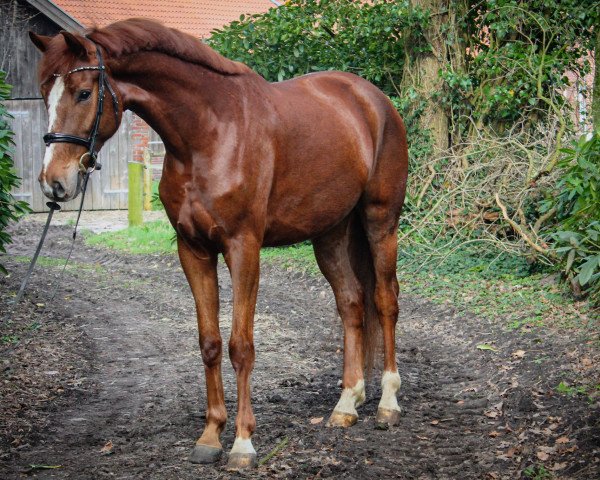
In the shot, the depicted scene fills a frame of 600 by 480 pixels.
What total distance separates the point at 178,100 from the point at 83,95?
58cm

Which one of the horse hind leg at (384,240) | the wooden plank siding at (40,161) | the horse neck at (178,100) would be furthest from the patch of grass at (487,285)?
the wooden plank siding at (40,161)

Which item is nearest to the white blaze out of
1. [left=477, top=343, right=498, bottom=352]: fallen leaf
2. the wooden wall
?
[left=477, top=343, right=498, bottom=352]: fallen leaf

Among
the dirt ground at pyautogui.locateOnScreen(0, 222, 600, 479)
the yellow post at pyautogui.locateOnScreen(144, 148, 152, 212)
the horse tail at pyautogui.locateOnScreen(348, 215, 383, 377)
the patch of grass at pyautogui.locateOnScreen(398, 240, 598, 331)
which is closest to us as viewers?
the dirt ground at pyautogui.locateOnScreen(0, 222, 600, 479)

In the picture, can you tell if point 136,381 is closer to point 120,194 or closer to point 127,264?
point 127,264

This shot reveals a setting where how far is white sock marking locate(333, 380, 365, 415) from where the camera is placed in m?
5.26

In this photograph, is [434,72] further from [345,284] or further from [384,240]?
[345,284]

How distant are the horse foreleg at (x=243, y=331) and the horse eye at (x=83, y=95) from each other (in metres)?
1.09

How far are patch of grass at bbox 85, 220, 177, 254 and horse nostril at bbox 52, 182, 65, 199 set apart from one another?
807 cm

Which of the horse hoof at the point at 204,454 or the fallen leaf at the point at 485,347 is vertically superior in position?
the horse hoof at the point at 204,454

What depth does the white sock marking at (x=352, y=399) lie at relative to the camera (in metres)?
5.26

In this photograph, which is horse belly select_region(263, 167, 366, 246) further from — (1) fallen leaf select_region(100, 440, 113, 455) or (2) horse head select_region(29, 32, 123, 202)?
(1) fallen leaf select_region(100, 440, 113, 455)

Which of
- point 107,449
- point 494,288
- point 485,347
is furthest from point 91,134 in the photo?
point 494,288

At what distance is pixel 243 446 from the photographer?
4.42m

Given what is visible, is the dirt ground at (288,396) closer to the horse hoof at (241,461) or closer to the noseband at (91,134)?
the horse hoof at (241,461)
